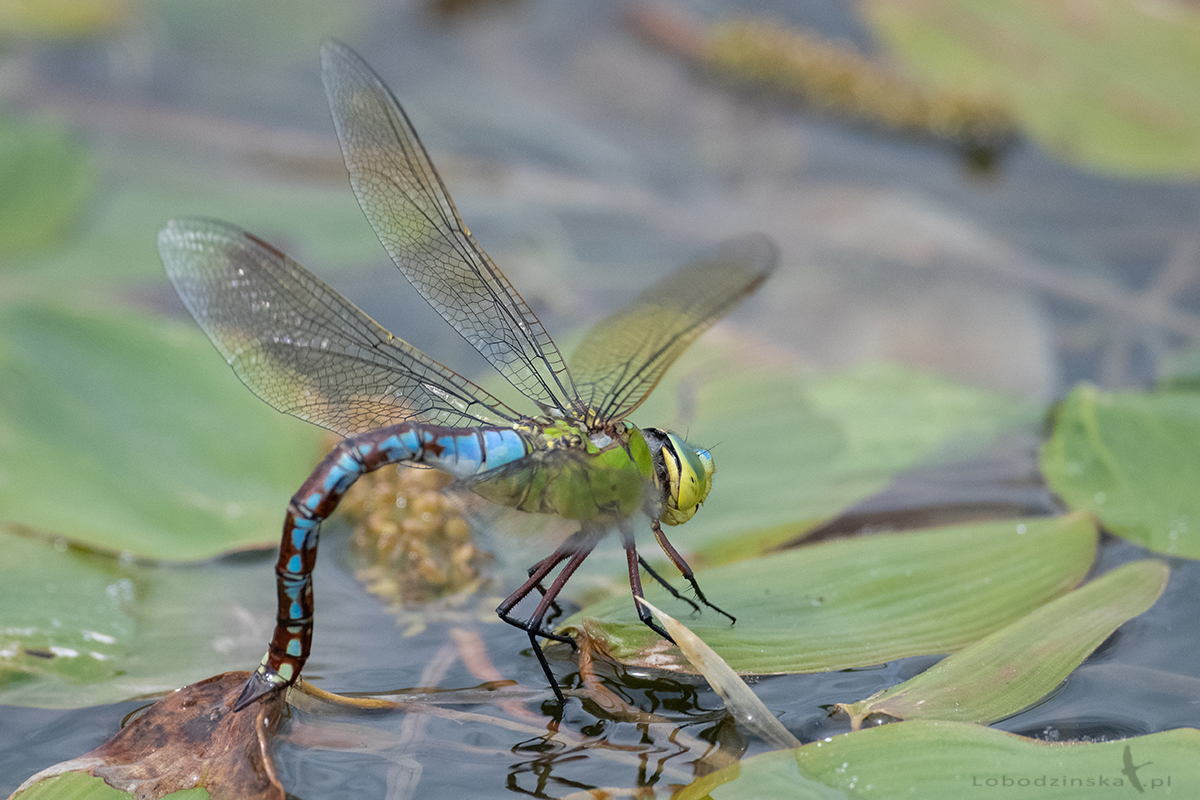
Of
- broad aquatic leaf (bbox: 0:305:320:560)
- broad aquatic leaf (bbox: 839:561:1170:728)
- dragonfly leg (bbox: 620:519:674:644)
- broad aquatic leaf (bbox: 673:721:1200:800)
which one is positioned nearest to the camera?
broad aquatic leaf (bbox: 673:721:1200:800)

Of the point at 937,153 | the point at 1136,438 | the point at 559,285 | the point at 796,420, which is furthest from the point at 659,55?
the point at 1136,438

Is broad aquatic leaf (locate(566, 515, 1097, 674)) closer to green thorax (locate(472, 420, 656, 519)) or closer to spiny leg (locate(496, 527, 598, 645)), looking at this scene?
spiny leg (locate(496, 527, 598, 645))

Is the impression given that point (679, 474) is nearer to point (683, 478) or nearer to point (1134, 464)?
point (683, 478)

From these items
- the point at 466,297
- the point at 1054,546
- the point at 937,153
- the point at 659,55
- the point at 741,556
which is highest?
the point at 659,55

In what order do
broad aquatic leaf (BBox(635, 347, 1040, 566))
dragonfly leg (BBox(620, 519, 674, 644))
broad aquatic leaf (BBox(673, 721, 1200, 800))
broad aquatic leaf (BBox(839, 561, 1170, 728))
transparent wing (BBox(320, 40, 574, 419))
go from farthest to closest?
broad aquatic leaf (BBox(635, 347, 1040, 566))
transparent wing (BBox(320, 40, 574, 419))
dragonfly leg (BBox(620, 519, 674, 644))
broad aquatic leaf (BBox(839, 561, 1170, 728))
broad aquatic leaf (BBox(673, 721, 1200, 800))

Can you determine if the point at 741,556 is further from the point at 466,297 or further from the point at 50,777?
the point at 50,777

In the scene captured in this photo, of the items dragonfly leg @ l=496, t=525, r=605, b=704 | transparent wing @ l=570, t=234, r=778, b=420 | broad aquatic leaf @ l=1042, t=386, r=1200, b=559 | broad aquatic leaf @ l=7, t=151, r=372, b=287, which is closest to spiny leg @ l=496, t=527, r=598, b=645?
dragonfly leg @ l=496, t=525, r=605, b=704
